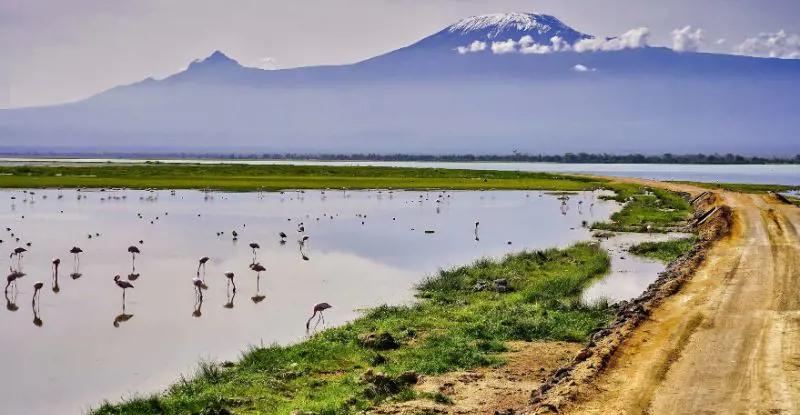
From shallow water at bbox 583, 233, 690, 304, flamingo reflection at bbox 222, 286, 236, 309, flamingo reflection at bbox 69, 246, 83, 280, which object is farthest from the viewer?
flamingo reflection at bbox 69, 246, 83, 280

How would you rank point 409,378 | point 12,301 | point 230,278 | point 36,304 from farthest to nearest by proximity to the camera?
point 230,278 → point 12,301 → point 36,304 → point 409,378

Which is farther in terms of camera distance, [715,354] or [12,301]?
[12,301]

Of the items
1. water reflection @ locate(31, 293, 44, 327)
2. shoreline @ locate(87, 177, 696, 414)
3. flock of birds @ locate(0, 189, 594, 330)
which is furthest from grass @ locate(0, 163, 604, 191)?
shoreline @ locate(87, 177, 696, 414)

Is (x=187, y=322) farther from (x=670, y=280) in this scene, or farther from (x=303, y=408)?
(x=670, y=280)

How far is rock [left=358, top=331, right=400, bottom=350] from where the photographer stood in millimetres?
16547

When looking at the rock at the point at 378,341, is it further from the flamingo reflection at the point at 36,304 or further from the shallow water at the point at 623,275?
the flamingo reflection at the point at 36,304

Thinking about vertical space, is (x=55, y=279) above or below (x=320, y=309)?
below

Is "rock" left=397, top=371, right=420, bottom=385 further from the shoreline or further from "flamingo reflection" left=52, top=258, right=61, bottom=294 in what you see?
"flamingo reflection" left=52, top=258, right=61, bottom=294

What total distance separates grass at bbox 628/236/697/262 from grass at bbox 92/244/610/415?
7753 millimetres

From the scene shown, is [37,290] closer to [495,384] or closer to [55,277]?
[55,277]

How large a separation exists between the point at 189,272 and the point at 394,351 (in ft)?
39.5

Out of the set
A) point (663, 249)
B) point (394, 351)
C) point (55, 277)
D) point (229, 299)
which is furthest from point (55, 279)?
point (663, 249)

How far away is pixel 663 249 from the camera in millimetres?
33562

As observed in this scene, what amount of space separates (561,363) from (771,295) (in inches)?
287
